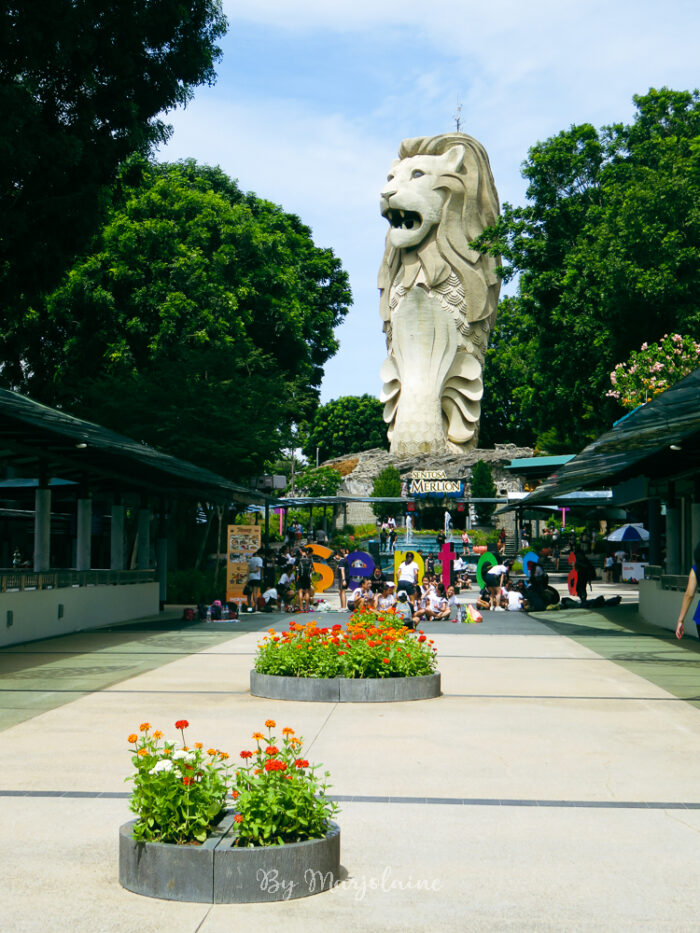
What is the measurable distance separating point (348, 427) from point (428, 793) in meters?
102

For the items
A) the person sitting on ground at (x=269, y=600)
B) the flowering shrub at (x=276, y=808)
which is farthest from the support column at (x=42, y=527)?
the flowering shrub at (x=276, y=808)

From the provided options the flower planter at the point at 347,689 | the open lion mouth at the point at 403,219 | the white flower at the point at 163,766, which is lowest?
the flower planter at the point at 347,689

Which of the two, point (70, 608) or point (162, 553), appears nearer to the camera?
point (70, 608)

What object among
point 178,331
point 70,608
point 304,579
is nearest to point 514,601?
point 304,579

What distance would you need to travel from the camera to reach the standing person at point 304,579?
26672 millimetres

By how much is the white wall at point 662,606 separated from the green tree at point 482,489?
4314 centimetres

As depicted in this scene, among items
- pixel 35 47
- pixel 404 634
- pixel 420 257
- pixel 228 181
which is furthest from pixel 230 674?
pixel 420 257

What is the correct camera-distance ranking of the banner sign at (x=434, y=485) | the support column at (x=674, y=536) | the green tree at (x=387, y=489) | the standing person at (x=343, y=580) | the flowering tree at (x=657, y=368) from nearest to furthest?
the support column at (x=674, y=536)
the standing person at (x=343, y=580)
the flowering tree at (x=657, y=368)
the banner sign at (x=434, y=485)
the green tree at (x=387, y=489)

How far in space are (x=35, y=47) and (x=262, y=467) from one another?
1882 centimetres

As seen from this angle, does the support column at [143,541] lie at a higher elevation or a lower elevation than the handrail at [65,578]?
higher

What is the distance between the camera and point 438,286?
78562 millimetres

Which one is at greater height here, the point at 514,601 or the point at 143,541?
the point at 143,541

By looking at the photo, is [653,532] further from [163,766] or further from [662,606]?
[163,766]

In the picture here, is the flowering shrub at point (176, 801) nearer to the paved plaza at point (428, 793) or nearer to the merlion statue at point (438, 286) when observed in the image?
the paved plaza at point (428, 793)
